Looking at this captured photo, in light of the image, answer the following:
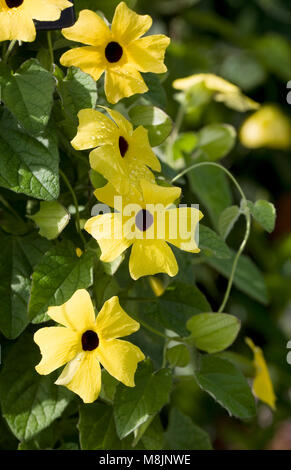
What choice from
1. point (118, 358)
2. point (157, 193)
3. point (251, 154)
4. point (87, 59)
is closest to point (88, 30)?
point (87, 59)

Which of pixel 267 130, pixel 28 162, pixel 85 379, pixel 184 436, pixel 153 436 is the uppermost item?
pixel 28 162

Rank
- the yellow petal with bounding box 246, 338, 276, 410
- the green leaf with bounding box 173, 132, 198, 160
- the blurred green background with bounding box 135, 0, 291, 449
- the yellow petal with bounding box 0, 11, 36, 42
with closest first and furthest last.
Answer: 1. the yellow petal with bounding box 0, 11, 36, 42
2. the yellow petal with bounding box 246, 338, 276, 410
3. the green leaf with bounding box 173, 132, 198, 160
4. the blurred green background with bounding box 135, 0, 291, 449

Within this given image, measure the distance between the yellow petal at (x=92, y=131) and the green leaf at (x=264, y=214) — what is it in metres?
0.14

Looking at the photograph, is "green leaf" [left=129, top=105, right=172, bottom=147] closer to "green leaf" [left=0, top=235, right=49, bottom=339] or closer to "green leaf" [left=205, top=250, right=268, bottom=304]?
"green leaf" [left=0, top=235, right=49, bottom=339]

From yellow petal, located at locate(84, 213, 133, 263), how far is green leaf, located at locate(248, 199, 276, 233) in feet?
0.42

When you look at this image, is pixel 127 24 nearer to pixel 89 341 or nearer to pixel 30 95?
pixel 30 95

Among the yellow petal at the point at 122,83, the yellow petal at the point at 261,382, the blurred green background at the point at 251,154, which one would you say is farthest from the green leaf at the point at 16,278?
the blurred green background at the point at 251,154

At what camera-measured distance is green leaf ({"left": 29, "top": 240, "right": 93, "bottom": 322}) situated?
508mm

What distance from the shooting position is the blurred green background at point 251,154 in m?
1.41

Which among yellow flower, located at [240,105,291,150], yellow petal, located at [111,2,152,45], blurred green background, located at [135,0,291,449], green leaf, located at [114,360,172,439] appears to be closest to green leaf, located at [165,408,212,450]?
green leaf, located at [114,360,172,439]

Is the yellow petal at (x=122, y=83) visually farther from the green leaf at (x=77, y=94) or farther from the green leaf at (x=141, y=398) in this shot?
the green leaf at (x=141, y=398)

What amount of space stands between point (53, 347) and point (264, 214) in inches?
7.6

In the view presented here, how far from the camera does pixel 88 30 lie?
50 centimetres
